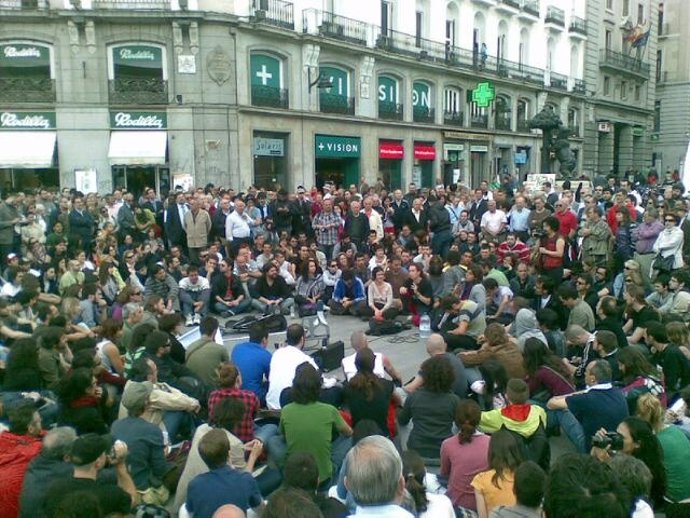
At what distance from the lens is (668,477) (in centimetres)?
490

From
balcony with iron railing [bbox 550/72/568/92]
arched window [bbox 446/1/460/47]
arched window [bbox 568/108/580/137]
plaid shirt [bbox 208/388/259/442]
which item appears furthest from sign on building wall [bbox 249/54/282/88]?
arched window [bbox 568/108/580/137]

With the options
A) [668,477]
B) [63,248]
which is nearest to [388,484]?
[668,477]

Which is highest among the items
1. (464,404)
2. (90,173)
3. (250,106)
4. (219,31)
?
(219,31)

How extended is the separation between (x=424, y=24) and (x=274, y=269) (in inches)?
958

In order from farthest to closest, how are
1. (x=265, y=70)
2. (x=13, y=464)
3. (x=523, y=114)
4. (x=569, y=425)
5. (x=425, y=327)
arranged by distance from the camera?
(x=523, y=114) → (x=265, y=70) → (x=425, y=327) → (x=569, y=425) → (x=13, y=464)

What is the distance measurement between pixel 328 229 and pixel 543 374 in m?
8.33

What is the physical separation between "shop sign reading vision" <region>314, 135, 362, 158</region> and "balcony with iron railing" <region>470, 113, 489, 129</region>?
9.82 m

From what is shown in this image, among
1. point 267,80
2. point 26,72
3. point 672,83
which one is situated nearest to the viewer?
point 26,72

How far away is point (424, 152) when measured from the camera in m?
33.3

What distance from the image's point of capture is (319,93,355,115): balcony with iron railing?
27641 mm

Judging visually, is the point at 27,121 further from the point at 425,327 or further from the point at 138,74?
the point at 425,327

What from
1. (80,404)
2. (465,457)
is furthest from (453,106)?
(465,457)

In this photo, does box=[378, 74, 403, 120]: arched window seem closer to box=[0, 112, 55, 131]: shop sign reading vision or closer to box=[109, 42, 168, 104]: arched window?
box=[109, 42, 168, 104]: arched window

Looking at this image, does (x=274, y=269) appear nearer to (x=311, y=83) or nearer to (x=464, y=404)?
(x=464, y=404)
